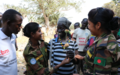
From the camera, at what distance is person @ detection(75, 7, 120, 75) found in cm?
107

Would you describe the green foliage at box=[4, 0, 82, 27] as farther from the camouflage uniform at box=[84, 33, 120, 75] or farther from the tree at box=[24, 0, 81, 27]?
the camouflage uniform at box=[84, 33, 120, 75]

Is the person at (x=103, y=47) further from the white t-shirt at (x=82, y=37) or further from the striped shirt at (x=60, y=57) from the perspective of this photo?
the white t-shirt at (x=82, y=37)

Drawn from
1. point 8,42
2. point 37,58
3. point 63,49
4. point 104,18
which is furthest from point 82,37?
point 8,42

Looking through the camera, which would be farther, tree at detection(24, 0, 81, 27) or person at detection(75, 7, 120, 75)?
tree at detection(24, 0, 81, 27)

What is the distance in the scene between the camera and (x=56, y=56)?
178 cm

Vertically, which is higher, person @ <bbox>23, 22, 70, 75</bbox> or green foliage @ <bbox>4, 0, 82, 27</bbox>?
green foliage @ <bbox>4, 0, 82, 27</bbox>

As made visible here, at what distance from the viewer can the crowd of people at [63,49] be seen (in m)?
1.10

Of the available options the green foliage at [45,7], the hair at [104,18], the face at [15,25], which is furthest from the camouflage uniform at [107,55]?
the green foliage at [45,7]

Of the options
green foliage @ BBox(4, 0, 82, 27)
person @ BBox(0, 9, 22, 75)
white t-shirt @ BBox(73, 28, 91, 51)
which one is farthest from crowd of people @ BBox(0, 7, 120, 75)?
green foliage @ BBox(4, 0, 82, 27)

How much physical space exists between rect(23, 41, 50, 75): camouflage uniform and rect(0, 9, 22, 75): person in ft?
0.84

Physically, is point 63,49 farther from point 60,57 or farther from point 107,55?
point 107,55

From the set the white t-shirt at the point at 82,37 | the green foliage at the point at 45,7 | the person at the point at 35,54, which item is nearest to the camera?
the person at the point at 35,54

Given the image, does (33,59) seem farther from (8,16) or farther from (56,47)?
(8,16)

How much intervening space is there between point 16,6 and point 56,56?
17441 millimetres
